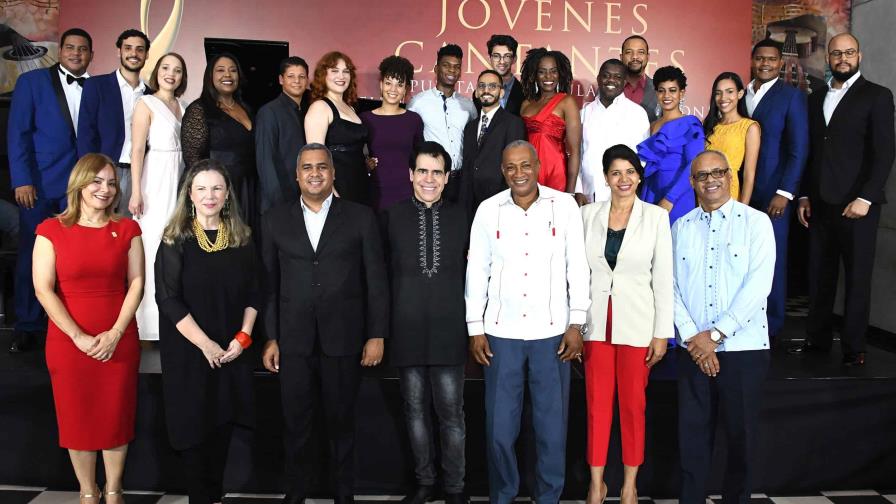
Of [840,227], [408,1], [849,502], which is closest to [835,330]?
[840,227]

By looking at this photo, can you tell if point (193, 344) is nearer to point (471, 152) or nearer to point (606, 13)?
point (471, 152)

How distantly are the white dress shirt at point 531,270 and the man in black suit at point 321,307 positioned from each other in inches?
15.8

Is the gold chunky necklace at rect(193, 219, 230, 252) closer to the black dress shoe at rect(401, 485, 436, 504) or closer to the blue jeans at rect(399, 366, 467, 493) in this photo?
the blue jeans at rect(399, 366, 467, 493)

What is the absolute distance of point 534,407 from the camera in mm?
2988

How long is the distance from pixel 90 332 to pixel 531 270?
5.46 feet

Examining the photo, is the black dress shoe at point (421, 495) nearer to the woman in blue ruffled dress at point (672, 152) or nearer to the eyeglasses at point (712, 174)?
the eyeglasses at point (712, 174)

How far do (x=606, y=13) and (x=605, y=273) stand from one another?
148 inches

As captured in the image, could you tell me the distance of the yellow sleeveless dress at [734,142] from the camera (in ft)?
13.3

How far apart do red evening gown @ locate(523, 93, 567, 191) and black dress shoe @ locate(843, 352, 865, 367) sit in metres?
1.70

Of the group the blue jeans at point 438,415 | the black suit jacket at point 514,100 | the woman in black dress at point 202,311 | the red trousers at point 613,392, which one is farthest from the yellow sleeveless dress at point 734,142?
the woman in black dress at point 202,311

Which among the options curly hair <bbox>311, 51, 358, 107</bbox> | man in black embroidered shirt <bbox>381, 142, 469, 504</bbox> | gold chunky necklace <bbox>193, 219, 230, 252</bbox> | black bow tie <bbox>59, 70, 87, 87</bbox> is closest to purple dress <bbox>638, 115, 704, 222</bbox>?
man in black embroidered shirt <bbox>381, 142, 469, 504</bbox>

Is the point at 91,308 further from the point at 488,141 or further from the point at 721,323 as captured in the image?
the point at 721,323

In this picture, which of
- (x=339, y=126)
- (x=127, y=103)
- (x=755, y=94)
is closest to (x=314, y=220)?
(x=339, y=126)

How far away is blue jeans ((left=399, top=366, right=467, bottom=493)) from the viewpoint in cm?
302
